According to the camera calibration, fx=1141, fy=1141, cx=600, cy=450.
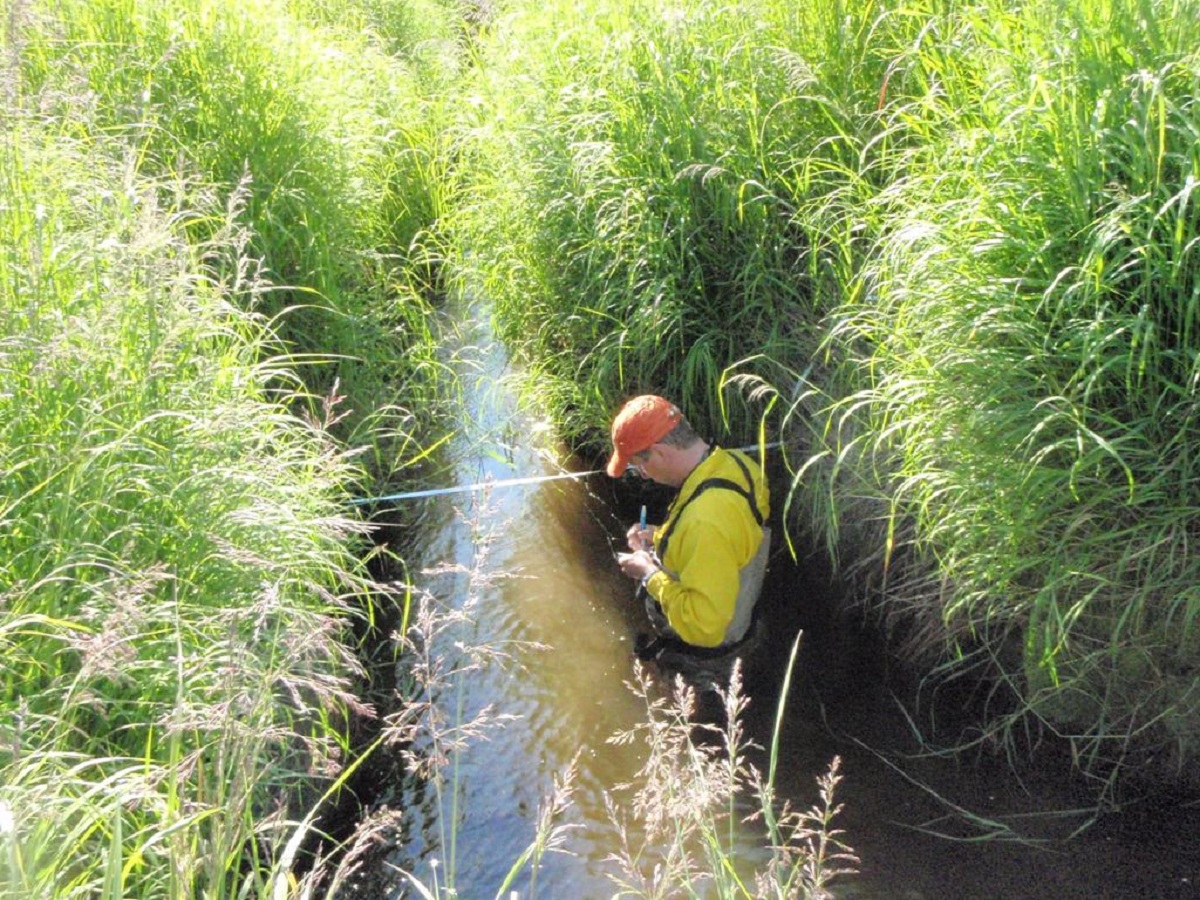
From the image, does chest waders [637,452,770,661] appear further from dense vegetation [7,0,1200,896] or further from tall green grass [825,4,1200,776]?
tall green grass [825,4,1200,776]

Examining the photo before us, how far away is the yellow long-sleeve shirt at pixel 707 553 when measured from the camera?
3.90m

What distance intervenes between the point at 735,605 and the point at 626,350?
54.2 inches

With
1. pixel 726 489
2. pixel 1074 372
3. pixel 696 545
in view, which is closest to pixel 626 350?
pixel 726 489

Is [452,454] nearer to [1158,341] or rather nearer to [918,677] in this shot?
[918,677]

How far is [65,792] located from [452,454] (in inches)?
133

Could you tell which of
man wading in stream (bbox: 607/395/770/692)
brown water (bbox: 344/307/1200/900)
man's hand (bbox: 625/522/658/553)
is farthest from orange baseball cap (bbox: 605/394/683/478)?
brown water (bbox: 344/307/1200/900)

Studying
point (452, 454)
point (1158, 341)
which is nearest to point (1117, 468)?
point (1158, 341)

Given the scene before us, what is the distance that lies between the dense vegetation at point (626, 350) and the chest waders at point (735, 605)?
0.29 meters

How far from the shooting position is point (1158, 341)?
10.0 ft

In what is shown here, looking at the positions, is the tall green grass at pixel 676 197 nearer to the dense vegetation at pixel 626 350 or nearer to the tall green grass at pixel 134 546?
the dense vegetation at pixel 626 350

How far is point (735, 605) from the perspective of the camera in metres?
4.08

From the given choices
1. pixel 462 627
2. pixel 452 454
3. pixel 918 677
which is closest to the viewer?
pixel 918 677

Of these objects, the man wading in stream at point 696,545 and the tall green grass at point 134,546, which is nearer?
the tall green grass at point 134,546

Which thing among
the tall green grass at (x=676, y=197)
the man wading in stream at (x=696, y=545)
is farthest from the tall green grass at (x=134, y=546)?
the tall green grass at (x=676, y=197)
